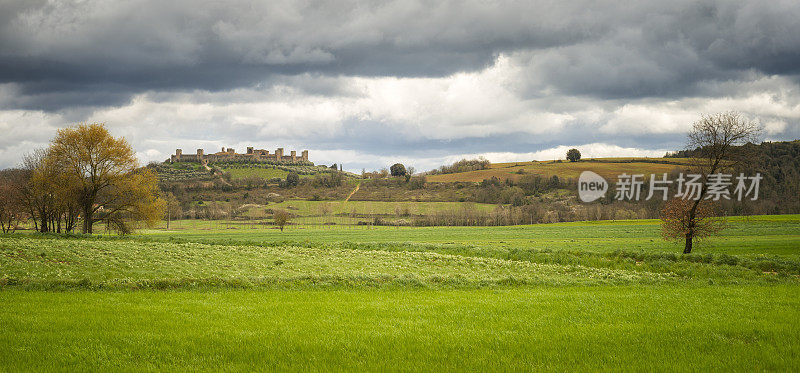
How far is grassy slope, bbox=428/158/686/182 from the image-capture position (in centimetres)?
13925

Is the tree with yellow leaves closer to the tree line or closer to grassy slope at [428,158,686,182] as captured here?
the tree line

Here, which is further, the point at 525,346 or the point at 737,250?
the point at 737,250

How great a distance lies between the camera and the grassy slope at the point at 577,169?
457 ft

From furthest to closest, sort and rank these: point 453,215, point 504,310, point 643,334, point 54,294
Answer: point 453,215 → point 54,294 → point 504,310 → point 643,334

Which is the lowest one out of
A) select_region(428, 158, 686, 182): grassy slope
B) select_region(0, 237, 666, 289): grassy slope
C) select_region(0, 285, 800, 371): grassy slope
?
select_region(0, 237, 666, 289): grassy slope

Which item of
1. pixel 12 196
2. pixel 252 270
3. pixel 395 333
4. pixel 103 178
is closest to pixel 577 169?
pixel 103 178

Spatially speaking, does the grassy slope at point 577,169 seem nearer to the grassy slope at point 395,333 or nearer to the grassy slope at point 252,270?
the grassy slope at point 252,270

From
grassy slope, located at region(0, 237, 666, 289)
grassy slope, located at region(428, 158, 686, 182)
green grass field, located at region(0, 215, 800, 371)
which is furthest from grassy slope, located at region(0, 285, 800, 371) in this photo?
grassy slope, located at region(428, 158, 686, 182)

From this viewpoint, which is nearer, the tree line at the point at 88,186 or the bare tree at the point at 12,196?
the tree line at the point at 88,186

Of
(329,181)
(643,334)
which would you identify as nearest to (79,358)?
(643,334)

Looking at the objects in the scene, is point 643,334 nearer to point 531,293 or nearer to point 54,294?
point 531,293

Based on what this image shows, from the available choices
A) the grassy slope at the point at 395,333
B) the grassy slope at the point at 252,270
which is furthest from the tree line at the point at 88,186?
the grassy slope at the point at 395,333

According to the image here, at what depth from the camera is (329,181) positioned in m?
188

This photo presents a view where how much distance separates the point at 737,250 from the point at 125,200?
215 feet
